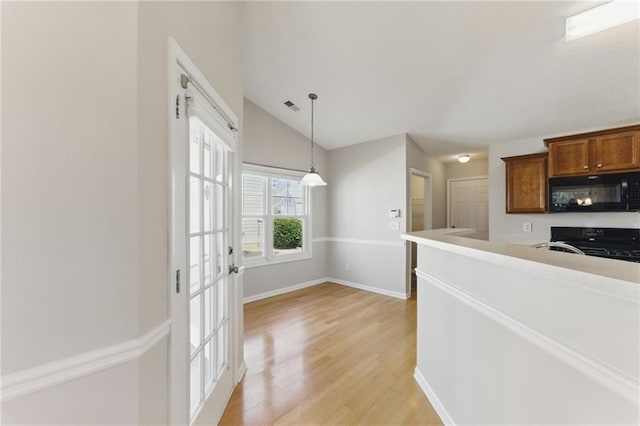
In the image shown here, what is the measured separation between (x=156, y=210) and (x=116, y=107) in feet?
1.25

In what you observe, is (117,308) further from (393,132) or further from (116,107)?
(393,132)

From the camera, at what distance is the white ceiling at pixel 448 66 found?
7.02 feet

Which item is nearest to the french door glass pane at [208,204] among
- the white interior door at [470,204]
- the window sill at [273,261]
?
the window sill at [273,261]

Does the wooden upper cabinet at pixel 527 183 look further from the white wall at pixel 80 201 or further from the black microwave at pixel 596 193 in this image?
the white wall at pixel 80 201

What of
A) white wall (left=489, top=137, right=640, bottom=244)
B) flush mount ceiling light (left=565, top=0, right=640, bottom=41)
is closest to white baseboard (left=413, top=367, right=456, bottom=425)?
flush mount ceiling light (left=565, top=0, right=640, bottom=41)

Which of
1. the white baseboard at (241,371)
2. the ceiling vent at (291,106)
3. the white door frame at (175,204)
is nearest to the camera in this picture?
the white door frame at (175,204)

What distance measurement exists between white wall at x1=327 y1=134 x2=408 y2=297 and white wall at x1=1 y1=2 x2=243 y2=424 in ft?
12.4

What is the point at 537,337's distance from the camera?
0.88 meters

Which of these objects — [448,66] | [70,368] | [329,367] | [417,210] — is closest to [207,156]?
[70,368]

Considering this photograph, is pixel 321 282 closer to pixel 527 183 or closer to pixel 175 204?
pixel 527 183

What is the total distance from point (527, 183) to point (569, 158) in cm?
54

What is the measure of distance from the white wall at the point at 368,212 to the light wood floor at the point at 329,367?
81 cm

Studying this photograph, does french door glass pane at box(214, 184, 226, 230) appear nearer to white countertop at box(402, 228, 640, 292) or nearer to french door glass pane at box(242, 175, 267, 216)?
white countertop at box(402, 228, 640, 292)

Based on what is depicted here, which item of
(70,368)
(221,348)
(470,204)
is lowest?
(221,348)
